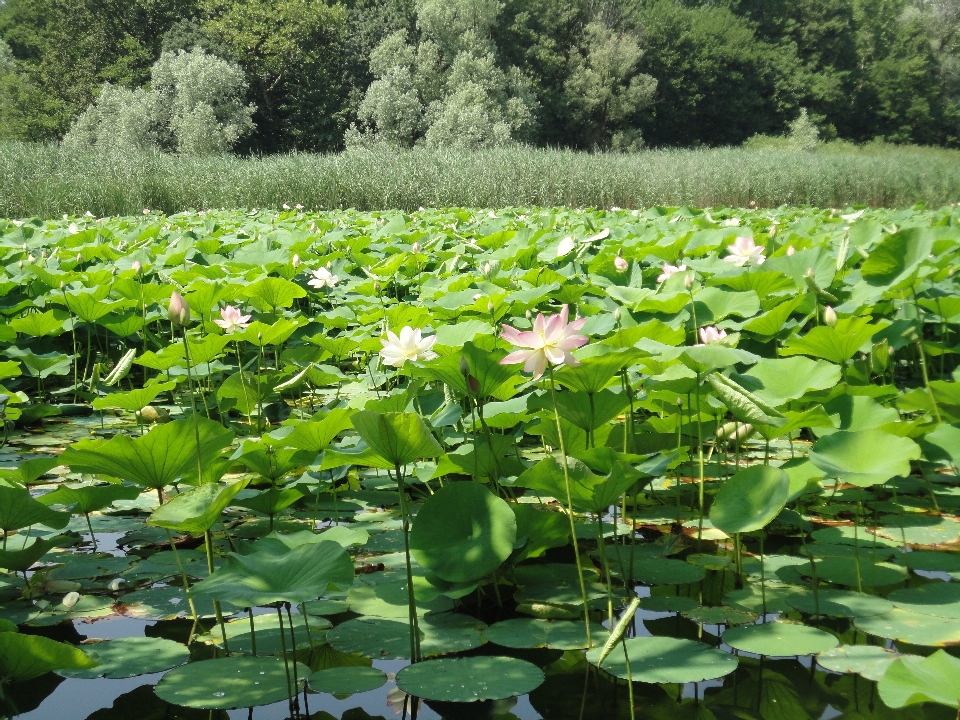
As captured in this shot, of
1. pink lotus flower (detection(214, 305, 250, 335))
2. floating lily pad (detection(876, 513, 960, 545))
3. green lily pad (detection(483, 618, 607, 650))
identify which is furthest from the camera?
pink lotus flower (detection(214, 305, 250, 335))

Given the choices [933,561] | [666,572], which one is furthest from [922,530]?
[666,572]

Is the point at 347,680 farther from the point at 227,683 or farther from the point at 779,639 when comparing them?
the point at 779,639

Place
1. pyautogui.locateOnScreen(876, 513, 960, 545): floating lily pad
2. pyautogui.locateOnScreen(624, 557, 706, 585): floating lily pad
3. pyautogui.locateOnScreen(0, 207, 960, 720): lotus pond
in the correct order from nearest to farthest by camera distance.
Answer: pyautogui.locateOnScreen(0, 207, 960, 720): lotus pond
pyautogui.locateOnScreen(624, 557, 706, 585): floating lily pad
pyautogui.locateOnScreen(876, 513, 960, 545): floating lily pad

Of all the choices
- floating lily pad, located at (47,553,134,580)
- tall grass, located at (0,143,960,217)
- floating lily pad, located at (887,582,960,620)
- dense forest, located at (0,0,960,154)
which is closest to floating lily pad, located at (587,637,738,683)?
floating lily pad, located at (887,582,960,620)

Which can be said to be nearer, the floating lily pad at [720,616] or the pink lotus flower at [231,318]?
the floating lily pad at [720,616]

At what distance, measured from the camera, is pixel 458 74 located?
24031mm

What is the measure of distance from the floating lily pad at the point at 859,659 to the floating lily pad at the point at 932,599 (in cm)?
15

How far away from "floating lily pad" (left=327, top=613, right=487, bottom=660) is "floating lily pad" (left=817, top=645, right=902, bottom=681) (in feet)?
1.57

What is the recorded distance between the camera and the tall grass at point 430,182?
8.69 metres

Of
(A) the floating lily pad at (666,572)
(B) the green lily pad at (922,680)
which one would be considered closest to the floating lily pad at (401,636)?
(A) the floating lily pad at (666,572)

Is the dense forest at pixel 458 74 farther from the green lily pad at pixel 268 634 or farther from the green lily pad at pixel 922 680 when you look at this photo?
the green lily pad at pixel 922 680

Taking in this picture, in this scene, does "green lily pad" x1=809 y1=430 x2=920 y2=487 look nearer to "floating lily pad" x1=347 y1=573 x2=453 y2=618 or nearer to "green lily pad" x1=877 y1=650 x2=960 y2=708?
"green lily pad" x1=877 y1=650 x2=960 y2=708

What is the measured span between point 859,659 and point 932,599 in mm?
252

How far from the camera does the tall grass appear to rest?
8688 mm
